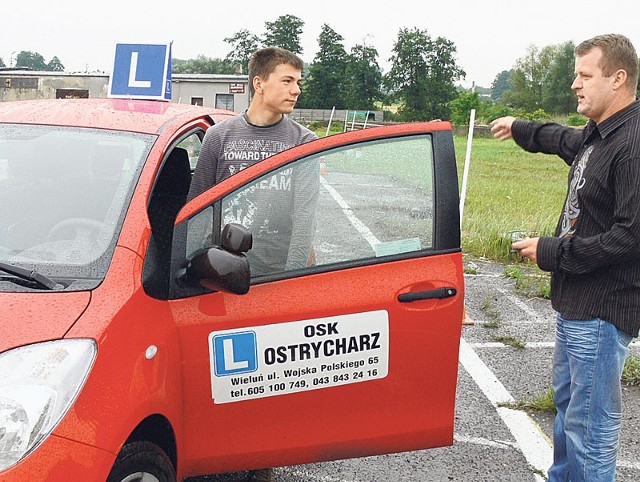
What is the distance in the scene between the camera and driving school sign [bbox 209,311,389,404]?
8.21ft

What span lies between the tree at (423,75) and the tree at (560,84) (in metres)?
15.5

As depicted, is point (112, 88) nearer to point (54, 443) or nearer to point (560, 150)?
point (560, 150)

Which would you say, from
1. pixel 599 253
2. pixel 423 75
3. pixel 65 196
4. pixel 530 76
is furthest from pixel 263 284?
pixel 530 76

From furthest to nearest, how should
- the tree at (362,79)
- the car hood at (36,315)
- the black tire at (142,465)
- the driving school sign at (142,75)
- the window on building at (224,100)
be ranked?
the tree at (362,79), the window on building at (224,100), the driving school sign at (142,75), the black tire at (142,465), the car hood at (36,315)

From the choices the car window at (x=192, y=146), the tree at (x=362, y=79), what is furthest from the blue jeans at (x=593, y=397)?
the tree at (x=362, y=79)

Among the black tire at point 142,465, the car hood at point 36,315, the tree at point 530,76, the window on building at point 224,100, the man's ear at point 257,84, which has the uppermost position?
the tree at point 530,76

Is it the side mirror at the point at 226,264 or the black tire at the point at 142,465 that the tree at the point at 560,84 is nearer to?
the side mirror at the point at 226,264

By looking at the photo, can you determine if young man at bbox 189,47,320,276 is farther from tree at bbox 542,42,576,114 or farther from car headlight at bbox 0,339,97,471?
tree at bbox 542,42,576,114

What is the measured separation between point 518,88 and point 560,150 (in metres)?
111

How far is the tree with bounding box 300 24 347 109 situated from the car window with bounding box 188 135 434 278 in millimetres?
83263

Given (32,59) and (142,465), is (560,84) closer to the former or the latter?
(32,59)

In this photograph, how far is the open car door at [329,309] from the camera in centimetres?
252

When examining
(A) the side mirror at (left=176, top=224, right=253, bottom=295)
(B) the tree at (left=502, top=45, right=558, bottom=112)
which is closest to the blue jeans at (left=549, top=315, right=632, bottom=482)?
(A) the side mirror at (left=176, top=224, right=253, bottom=295)

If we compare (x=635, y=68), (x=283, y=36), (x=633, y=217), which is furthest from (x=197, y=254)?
(x=283, y=36)
